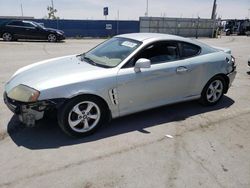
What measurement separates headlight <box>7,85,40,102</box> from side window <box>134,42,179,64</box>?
164 cm

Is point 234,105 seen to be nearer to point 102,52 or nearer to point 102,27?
point 102,52

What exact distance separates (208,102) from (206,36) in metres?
29.8

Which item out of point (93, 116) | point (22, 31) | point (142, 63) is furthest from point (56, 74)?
point (22, 31)

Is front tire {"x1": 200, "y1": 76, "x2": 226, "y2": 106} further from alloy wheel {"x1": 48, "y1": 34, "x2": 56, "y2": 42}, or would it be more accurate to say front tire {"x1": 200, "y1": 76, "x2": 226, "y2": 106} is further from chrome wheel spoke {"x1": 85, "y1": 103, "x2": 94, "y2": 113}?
alloy wheel {"x1": 48, "y1": 34, "x2": 56, "y2": 42}

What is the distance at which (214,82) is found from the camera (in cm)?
514

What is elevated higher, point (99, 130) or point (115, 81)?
point (115, 81)

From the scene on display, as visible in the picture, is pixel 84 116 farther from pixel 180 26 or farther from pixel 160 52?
pixel 180 26

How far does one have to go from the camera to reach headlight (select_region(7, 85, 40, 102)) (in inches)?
135

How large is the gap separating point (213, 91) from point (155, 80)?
1646 mm

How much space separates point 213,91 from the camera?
5.19 m

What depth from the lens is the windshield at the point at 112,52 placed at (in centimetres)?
411

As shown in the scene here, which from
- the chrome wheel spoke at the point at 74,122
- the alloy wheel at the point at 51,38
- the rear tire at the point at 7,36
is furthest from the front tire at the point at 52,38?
the chrome wheel spoke at the point at 74,122

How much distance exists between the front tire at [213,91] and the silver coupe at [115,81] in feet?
0.07

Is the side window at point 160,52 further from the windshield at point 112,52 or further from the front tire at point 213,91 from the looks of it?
the front tire at point 213,91
